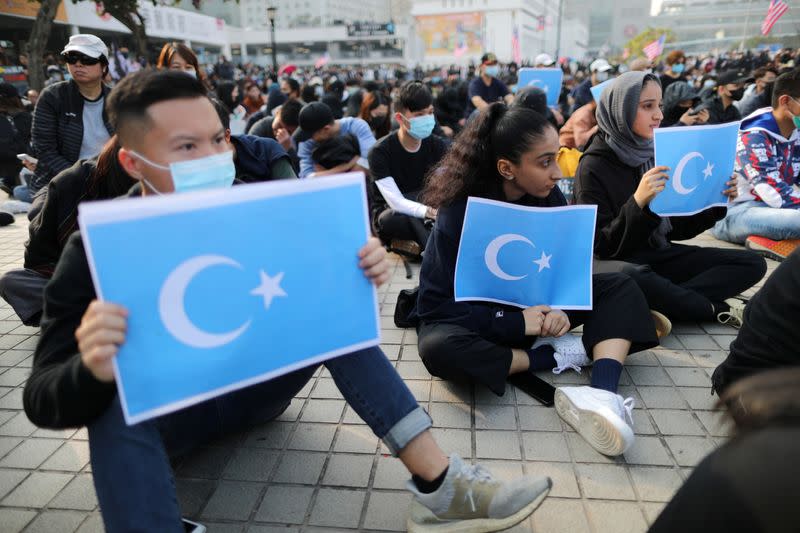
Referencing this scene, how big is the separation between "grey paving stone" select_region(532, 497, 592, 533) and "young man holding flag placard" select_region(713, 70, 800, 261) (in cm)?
365

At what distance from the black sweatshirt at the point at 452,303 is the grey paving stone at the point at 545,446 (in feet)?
1.72

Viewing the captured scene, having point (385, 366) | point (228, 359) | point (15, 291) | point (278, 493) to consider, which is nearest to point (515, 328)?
point (385, 366)

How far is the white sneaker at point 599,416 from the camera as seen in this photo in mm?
2057

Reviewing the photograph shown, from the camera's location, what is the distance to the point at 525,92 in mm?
4500

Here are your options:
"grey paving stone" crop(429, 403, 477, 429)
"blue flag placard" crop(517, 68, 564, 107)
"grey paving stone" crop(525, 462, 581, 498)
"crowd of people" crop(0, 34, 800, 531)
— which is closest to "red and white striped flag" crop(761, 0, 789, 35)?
"blue flag placard" crop(517, 68, 564, 107)

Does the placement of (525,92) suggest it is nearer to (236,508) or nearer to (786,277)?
(786,277)

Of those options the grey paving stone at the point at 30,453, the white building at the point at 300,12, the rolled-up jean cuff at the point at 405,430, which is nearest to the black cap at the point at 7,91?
the grey paving stone at the point at 30,453

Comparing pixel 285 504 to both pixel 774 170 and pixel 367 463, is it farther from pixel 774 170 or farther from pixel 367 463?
pixel 774 170

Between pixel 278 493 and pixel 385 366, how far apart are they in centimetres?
75

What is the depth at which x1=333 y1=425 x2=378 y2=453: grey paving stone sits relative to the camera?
7.48ft

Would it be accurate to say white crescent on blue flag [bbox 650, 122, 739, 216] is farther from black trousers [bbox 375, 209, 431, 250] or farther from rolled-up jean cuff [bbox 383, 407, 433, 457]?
rolled-up jean cuff [bbox 383, 407, 433, 457]

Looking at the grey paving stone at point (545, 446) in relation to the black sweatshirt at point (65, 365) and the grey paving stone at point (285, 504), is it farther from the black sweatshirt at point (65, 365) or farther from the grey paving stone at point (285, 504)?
the black sweatshirt at point (65, 365)

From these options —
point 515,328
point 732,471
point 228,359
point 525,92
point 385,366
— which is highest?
point 525,92

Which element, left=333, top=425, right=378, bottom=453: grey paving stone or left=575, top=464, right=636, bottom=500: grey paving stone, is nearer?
left=575, top=464, right=636, bottom=500: grey paving stone
